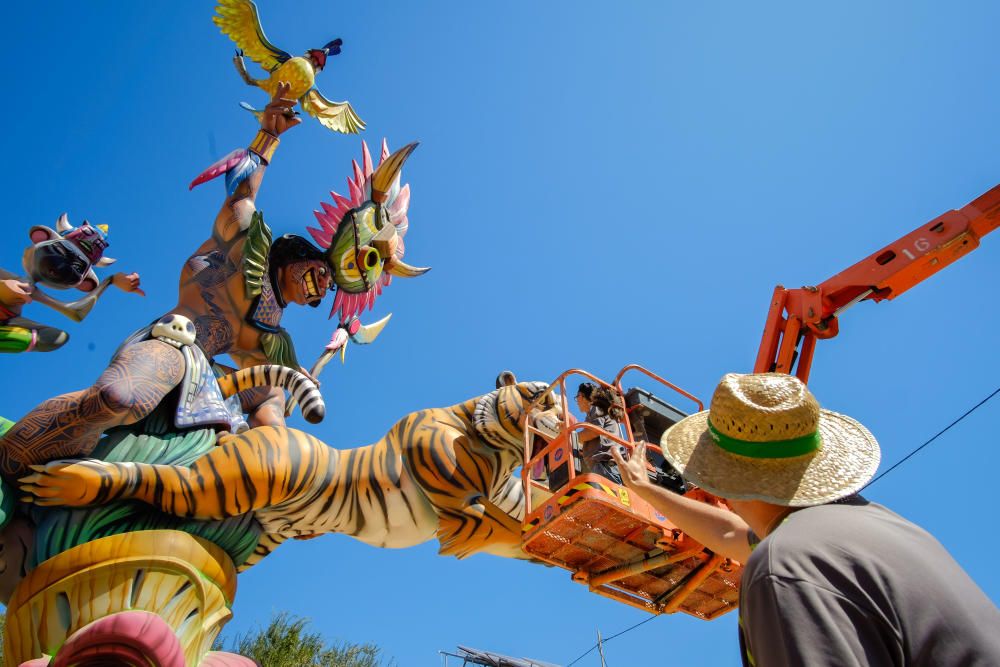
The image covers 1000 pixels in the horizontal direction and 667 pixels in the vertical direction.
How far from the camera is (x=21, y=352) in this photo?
5.87m

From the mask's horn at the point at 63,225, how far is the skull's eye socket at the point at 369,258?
7.88 feet

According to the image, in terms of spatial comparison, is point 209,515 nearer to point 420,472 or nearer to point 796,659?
point 420,472

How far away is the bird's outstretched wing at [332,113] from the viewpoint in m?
8.20

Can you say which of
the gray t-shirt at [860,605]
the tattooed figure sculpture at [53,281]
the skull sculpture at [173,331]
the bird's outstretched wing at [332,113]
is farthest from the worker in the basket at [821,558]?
the bird's outstretched wing at [332,113]

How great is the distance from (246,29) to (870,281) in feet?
21.3

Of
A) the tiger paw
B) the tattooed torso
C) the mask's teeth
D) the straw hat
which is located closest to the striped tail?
the tattooed torso

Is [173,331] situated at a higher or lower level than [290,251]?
lower

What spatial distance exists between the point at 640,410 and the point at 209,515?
11.2 feet

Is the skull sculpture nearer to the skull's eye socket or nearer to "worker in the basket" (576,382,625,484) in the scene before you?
the skull's eye socket

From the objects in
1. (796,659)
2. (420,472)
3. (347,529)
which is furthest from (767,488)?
(347,529)

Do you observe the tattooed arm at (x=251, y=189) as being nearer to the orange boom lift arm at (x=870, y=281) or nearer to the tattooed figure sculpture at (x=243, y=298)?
Answer: the tattooed figure sculpture at (x=243, y=298)

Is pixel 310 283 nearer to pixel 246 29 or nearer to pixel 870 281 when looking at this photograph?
pixel 246 29

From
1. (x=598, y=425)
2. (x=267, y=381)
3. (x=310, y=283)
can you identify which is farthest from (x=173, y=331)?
(x=598, y=425)

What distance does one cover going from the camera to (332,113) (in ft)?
27.5
